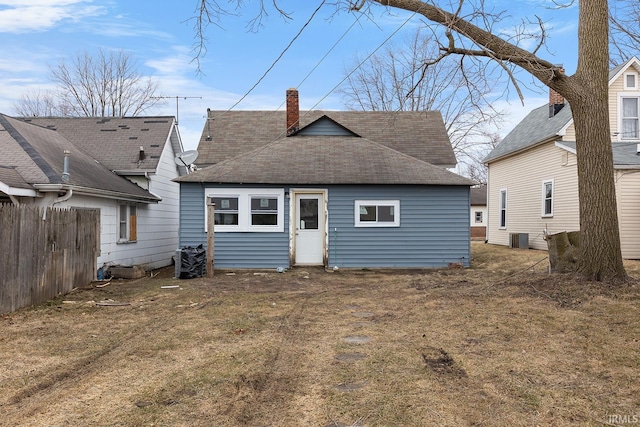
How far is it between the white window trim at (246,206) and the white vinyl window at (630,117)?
12494 millimetres

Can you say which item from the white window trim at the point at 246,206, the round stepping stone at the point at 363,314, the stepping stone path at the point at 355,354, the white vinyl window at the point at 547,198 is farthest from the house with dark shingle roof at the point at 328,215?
the round stepping stone at the point at 363,314

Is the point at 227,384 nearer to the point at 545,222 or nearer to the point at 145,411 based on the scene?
the point at 145,411

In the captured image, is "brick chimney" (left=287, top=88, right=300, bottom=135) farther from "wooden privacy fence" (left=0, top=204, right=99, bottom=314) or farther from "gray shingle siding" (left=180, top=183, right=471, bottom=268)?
"wooden privacy fence" (left=0, top=204, right=99, bottom=314)

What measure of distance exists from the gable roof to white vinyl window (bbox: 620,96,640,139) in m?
1.00

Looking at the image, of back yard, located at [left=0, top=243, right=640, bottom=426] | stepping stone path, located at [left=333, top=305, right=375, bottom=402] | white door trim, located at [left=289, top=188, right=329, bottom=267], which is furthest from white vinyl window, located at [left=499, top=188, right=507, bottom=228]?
stepping stone path, located at [left=333, top=305, right=375, bottom=402]

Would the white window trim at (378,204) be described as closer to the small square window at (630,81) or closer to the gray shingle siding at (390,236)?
the gray shingle siding at (390,236)

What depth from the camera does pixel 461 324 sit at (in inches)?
265

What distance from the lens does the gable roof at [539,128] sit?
16.2m

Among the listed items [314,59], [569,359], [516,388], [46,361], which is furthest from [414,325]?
[314,59]

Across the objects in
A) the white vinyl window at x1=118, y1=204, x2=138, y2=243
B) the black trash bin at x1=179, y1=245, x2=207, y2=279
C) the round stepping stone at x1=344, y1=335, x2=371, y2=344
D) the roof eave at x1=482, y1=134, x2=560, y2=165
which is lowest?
the round stepping stone at x1=344, y1=335, x2=371, y2=344

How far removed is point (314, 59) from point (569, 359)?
39.7 feet

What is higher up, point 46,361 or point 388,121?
point 388,121

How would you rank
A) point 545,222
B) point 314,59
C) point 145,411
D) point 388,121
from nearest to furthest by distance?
1. point 145,411
2. point 314,59
3. point 545,222
4. point 388,121

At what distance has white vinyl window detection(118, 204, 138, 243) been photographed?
1408cm
